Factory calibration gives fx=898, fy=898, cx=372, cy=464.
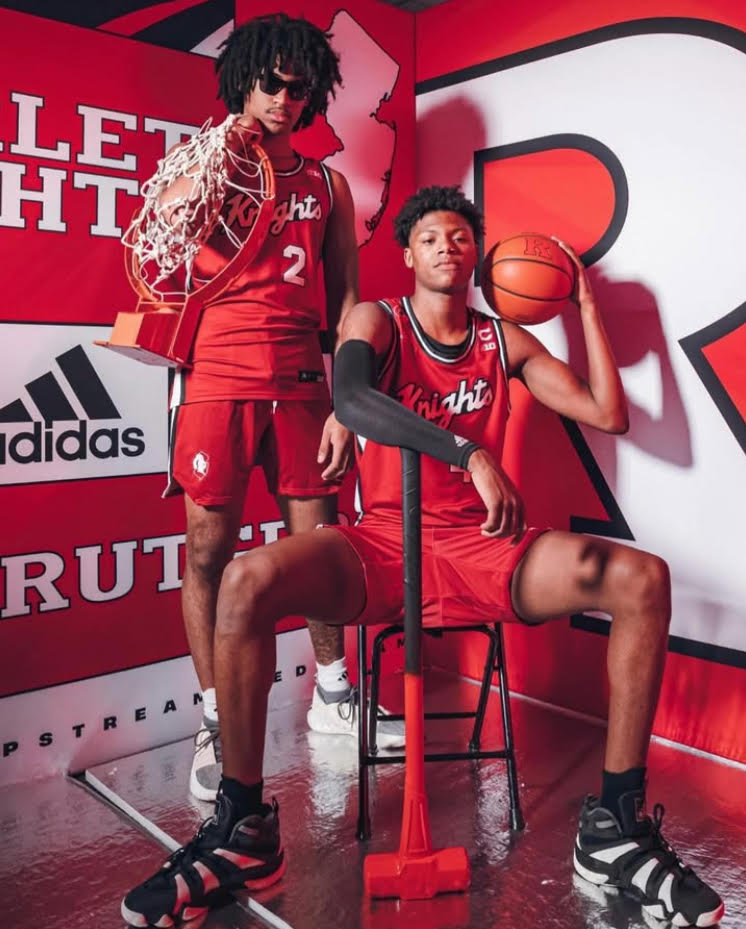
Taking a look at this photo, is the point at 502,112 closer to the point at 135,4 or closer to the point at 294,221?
the point at 294,221

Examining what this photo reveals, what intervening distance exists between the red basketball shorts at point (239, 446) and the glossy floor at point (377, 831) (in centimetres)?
80

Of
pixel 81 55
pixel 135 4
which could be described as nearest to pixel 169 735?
pixel 81 55

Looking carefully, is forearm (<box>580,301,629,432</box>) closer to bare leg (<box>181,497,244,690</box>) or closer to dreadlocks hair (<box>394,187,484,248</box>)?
dreadlocks hair (<box>394,187,484,248</box>)

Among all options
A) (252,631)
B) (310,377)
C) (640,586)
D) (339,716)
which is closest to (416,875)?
(252,631)

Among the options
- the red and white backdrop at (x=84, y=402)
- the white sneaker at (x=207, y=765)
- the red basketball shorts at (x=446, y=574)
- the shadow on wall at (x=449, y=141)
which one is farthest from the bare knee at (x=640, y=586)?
the shadow on wall at (x=449, y=141)

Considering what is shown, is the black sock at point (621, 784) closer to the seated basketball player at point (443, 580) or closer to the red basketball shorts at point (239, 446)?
the seated basketball player at point (443, 580)

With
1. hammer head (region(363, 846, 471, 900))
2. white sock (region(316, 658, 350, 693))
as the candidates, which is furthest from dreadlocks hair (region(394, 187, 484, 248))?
hammer head (region(363, 846, 471, 900))

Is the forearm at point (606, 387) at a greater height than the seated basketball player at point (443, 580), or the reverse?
the forearm at point (606, 387)

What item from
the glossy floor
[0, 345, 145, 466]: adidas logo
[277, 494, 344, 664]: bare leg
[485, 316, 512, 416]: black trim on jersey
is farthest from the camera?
[277, 494, 344, 664]: bare leg

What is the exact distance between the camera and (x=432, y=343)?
2203 millimetres

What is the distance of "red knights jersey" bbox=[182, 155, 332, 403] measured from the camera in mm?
2436

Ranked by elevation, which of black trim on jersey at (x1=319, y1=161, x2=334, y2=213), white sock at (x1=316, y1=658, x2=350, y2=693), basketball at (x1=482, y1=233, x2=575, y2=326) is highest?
black trim on jersey at (x1=319, y1=161, x2=334, y2=213)

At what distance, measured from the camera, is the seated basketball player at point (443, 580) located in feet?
5.93

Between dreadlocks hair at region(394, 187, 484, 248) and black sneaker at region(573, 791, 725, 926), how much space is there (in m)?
1.43
